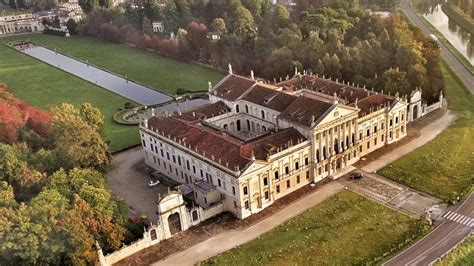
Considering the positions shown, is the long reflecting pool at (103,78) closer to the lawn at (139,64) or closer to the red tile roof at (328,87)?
the lawn at (139,64)

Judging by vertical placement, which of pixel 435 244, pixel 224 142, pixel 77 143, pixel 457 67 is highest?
pixel 77 143

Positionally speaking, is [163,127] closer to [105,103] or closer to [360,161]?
[360,161]

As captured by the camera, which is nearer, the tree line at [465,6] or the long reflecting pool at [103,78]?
the long reflecting pool at [103,78]

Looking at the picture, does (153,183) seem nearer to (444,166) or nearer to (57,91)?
(444,166)

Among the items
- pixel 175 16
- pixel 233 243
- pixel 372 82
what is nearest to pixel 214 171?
pixel 233 243

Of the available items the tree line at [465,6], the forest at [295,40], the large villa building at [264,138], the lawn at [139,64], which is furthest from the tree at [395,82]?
the tree line at [465,6]

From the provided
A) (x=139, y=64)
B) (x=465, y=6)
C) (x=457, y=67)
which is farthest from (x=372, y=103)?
(x=465, y=6)
